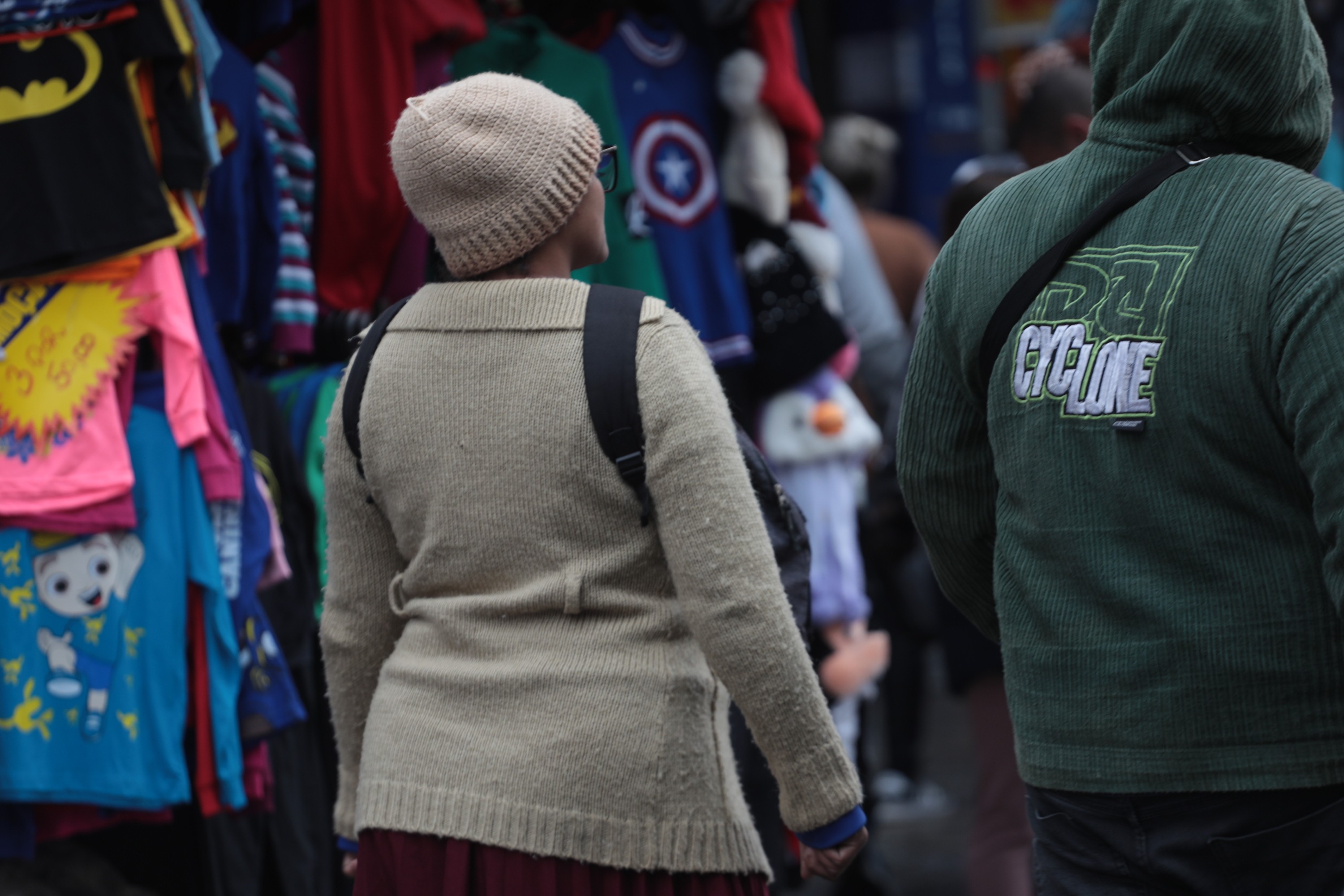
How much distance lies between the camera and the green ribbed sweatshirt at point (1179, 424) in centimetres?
171

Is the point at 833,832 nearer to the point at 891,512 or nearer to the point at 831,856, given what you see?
the point at 831,856

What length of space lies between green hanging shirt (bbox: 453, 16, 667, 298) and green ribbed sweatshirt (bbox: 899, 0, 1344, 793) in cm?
183

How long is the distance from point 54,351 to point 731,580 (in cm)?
167

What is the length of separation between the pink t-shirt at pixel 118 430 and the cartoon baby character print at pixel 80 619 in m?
0.10

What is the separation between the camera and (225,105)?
128 inches

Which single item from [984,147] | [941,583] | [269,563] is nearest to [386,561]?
[941,583]

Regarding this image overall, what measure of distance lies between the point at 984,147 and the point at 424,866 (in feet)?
25.3

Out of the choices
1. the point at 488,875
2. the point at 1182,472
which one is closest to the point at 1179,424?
the point at 1182,472

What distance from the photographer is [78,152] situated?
9.59 ft

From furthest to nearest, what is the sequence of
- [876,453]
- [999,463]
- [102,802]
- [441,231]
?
[876,453] < [102,802] < [441,231] < [999,463]

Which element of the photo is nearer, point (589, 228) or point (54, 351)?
point (589, 228)

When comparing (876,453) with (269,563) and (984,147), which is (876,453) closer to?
(269,563)

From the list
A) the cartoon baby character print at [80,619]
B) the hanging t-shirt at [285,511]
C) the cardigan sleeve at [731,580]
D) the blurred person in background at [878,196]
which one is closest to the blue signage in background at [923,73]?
the blurred person in background at [878,196]

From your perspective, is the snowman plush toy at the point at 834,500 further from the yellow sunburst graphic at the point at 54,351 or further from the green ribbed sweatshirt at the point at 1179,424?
the green ribbed sweatshirt at the point at 1179,424
